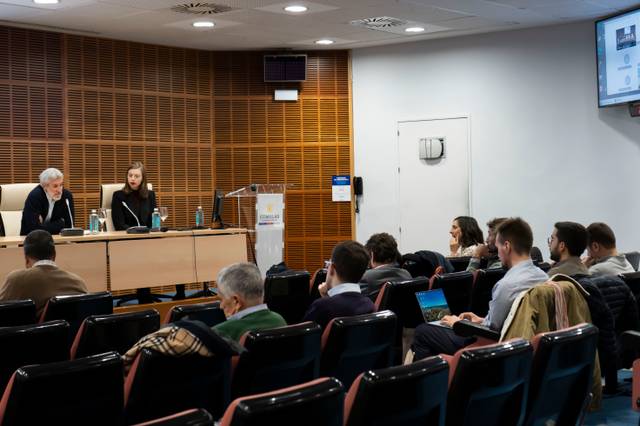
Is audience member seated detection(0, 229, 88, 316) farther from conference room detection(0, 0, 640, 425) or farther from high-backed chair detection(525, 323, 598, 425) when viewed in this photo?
high-backed chair detection(525, 323, 598, 425)

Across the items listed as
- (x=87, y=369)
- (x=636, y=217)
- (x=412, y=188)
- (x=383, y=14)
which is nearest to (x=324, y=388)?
(x=87, y=369)

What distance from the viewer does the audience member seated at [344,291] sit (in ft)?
12.4

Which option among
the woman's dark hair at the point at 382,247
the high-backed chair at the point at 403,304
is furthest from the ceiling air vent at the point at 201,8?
the high-backed chair at the point at 403,304

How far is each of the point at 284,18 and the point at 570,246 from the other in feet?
17.7

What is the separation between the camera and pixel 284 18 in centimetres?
891

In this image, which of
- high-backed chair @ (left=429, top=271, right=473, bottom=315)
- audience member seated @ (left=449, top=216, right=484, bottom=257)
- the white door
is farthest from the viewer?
the white door

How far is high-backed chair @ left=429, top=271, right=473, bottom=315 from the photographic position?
16.3ft

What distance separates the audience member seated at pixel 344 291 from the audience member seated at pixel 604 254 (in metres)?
2.14

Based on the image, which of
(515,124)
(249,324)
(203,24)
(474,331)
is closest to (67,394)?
(249,324)

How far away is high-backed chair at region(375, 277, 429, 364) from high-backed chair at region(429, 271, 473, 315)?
107 millimetres

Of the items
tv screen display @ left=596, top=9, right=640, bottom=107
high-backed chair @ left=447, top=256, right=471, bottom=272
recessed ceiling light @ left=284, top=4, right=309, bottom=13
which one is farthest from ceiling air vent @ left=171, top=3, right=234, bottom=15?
tv screen display @ left=596, top=9, right=640, bottom=107

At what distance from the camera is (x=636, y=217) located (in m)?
9.16

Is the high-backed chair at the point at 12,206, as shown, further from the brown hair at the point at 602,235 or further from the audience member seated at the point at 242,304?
the brown hair at the point at 602,235

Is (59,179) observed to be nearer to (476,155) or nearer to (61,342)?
(61,342)
